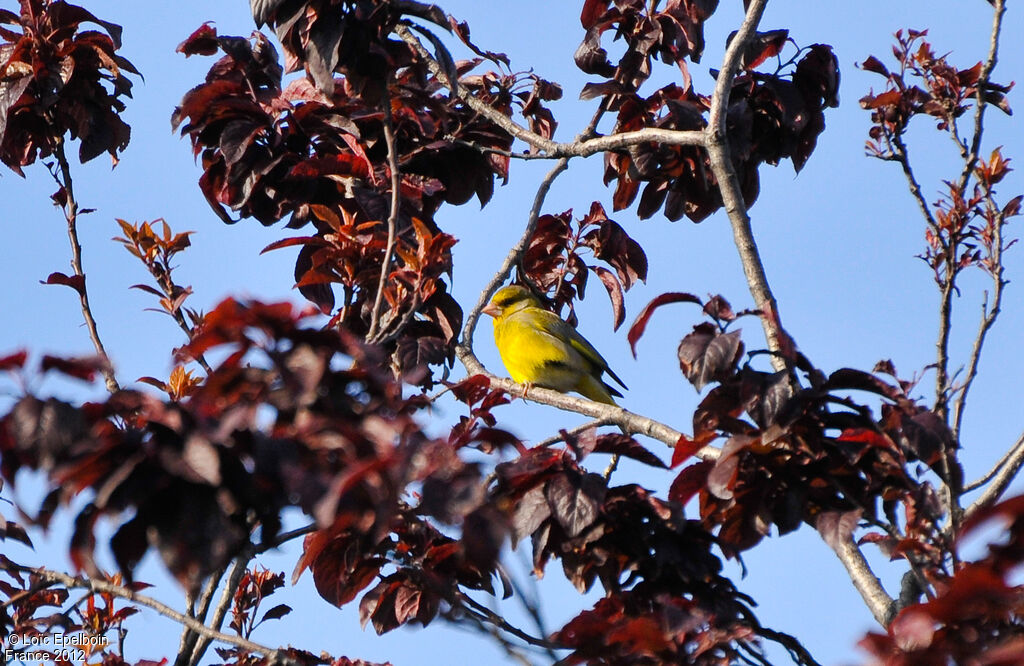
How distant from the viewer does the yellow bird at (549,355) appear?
8.04 meters

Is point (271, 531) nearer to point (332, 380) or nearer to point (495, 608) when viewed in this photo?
point (332, 380)

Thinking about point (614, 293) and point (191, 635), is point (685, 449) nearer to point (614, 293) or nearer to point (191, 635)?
point (191, 635)

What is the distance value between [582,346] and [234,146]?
4.30m

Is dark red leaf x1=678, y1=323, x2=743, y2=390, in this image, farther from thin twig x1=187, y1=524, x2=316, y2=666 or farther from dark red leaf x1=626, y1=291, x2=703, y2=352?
thin twig x1=187, y1=524, x2=316, y2=666

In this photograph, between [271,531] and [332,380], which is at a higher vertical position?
[332,380]

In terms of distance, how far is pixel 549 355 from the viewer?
802 centimetres

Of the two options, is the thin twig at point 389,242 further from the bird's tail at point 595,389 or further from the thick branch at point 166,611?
the bird's tail at point 595,389

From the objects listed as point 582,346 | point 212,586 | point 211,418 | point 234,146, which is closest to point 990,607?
point 211,418

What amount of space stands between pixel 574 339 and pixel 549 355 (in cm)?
23

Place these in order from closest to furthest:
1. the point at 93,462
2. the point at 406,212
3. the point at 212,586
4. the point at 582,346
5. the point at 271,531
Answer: the point at 93,462 → the point at 271,531 → the point at 212,586 → the point at 406,212 → the point at 582,346

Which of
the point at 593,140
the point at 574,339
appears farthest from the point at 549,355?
the point at 593,140

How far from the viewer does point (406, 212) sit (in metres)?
4.22

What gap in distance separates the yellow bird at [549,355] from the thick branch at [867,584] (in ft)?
14.9

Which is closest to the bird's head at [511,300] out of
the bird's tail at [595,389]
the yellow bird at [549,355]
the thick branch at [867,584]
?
the yellow bird at [549,355]
